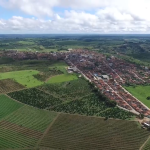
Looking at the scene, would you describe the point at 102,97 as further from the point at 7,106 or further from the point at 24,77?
the point at 24,77

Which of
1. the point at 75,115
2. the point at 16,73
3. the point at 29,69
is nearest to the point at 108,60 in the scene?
the point at 29,69

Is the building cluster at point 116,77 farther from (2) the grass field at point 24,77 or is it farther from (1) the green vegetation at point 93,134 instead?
(2) the grass field at point 24,77

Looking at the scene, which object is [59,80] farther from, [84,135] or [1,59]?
[1,59]

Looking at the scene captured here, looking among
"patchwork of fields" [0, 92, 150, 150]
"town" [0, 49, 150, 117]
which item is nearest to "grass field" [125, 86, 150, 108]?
"town" [0, 49, 150, 117]

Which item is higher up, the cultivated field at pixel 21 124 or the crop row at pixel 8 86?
the crop row at pixel 8 86

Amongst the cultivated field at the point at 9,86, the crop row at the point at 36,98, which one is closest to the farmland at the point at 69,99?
the crop row at the point at 36,98

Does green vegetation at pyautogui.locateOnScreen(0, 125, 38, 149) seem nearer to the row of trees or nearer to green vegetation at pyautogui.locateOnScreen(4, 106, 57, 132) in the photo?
green vegetation at pyautogui.locateOnScreen(4, 106, 57, 132)
